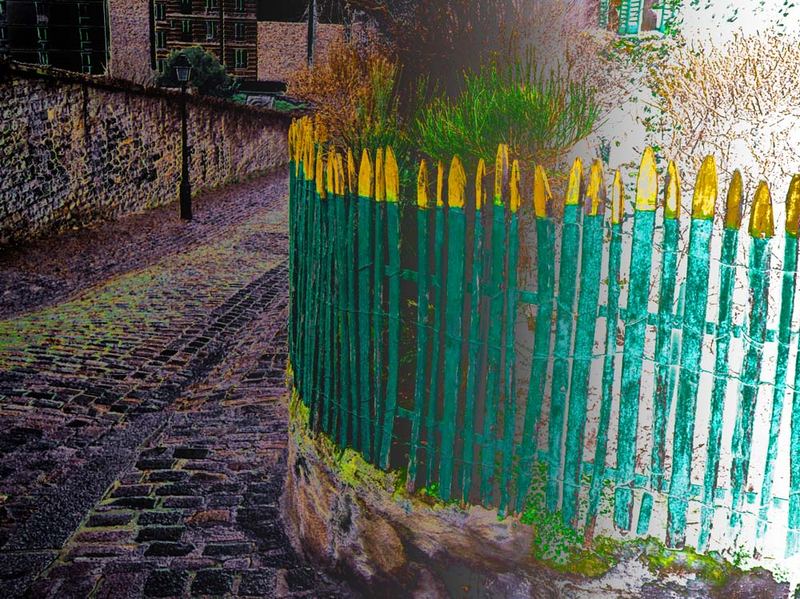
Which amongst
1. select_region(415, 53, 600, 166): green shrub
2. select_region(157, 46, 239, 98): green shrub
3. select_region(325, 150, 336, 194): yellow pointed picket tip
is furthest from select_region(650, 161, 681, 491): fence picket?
select_region(157, 46, 239, 98): green shrub

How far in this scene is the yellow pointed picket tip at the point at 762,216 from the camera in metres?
2.35

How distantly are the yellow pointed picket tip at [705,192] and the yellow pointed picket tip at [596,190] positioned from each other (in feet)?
0.90

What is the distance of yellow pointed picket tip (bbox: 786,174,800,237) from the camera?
2.33 m

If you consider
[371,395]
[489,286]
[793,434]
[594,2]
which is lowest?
[371,395]

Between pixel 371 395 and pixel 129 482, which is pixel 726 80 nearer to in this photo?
pixel 371 395

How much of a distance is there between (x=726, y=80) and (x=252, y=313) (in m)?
5.93

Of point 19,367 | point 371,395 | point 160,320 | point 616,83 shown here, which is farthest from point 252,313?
point 616,83

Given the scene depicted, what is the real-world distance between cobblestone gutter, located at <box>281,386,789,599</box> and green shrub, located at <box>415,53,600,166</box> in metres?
1.34

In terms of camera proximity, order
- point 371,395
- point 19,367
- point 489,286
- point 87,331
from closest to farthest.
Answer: point 489,286 < point 371,395 < point 19,367 < point 87,331

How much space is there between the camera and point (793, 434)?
8.13 ft

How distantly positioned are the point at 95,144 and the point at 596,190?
38.1 feet

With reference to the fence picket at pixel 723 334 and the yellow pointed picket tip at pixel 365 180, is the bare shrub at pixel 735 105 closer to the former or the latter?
the fence picket at pixel 723 334

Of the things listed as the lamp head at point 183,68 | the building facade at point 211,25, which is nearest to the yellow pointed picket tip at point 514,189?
the building facade at point 211,25

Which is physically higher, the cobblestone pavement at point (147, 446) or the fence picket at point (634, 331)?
the fence picket at point (634, 331)
